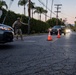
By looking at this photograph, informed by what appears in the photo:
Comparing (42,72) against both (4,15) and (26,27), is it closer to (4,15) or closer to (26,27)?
(4,15)

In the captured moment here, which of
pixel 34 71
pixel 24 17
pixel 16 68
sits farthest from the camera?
pixel 24 17

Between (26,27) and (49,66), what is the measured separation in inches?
1269

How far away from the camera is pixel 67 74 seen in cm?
580

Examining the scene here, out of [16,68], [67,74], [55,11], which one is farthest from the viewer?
[55,11]

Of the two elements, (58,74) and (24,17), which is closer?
(58,74)

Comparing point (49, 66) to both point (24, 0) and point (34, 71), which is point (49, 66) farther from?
point (24, 0)

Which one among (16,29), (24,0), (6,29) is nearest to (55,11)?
(24,0)

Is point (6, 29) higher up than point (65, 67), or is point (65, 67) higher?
point (6, 29)

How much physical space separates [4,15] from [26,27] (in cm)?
1112

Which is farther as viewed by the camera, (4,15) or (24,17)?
(24,17)

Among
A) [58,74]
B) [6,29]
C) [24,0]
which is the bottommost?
[58,74]

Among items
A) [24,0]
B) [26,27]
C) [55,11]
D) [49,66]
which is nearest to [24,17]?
[26,27]

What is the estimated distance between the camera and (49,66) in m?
6.93

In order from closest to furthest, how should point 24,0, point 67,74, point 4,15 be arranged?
point 67,74 < point 4,15 < point 24,0
